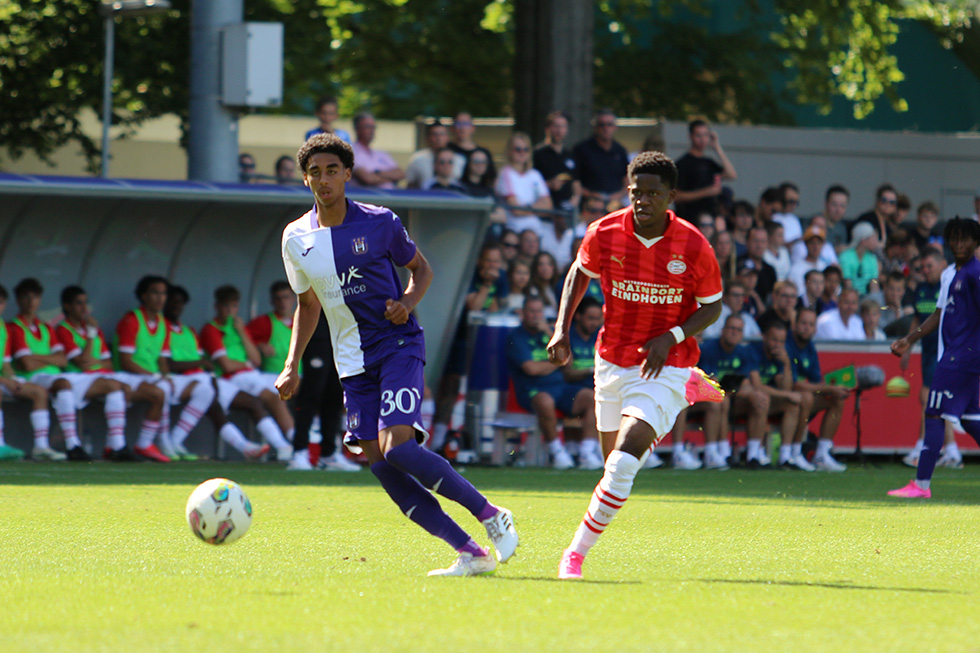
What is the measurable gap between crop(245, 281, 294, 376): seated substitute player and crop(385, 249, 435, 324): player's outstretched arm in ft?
30.9

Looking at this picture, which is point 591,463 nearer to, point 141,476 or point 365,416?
point 141,476

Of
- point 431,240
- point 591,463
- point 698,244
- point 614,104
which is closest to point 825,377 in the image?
point 591,463

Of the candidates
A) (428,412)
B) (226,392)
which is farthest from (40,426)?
(428,412)

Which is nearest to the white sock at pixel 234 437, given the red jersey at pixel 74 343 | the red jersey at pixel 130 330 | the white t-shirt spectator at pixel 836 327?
the red jersey at pixel 130 330

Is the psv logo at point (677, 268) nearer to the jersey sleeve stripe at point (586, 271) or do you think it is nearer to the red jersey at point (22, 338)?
the jersey sleeve stripe at point (586, 271)

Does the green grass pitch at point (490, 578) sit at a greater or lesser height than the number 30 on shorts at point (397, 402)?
lesser

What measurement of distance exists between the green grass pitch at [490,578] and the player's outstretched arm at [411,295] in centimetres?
119

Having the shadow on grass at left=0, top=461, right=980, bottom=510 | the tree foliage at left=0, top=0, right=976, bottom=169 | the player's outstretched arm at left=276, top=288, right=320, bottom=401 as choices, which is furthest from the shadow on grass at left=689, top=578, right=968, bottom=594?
the tree foliage at left=0, top=0, right=976, bottom=169

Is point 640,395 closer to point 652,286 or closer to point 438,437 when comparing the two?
point 652,286

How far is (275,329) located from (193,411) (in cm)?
133

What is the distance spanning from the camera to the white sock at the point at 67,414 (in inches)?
587

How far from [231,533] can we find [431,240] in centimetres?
1015

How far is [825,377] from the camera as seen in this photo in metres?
16.5

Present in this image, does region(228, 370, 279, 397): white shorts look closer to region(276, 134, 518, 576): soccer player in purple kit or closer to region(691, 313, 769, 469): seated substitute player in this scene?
region(691, 313, 769, 469): seated substitute player
